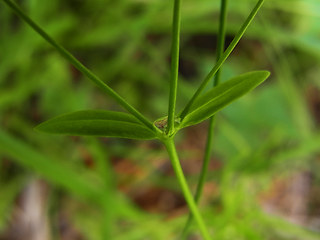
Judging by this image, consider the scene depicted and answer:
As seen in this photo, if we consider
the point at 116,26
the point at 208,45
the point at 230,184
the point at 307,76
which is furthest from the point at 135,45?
the point at 307,76

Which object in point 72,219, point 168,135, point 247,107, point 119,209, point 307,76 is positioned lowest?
point 168,135

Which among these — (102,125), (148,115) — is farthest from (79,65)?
(148,115)

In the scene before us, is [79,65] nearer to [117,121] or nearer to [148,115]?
[117,121]

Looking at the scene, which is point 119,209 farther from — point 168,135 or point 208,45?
point 208,45

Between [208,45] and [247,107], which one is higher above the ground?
[208,45]

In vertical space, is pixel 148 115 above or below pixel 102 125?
above

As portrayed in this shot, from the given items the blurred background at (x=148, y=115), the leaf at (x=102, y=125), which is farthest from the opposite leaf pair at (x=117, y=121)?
the blurred background at (x=148, y=115)
